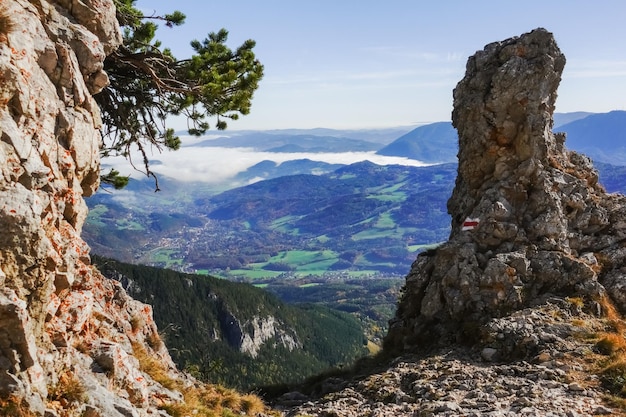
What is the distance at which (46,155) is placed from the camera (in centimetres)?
1120

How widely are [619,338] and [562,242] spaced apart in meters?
6.55

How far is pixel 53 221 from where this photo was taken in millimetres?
10820

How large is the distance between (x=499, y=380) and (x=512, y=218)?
10.4 metres

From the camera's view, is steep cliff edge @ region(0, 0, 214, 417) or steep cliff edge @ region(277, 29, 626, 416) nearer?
steep cliff edge @ region(0, 0, 214, 417)

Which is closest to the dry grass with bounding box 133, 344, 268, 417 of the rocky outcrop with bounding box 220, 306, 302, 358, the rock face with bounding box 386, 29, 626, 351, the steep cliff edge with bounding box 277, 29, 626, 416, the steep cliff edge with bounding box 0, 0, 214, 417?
the steep cliff edge with bounding box 0, 0, 214, 417

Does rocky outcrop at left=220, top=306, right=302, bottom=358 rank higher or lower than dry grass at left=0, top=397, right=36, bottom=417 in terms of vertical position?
lower

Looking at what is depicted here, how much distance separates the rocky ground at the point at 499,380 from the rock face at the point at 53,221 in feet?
27.1

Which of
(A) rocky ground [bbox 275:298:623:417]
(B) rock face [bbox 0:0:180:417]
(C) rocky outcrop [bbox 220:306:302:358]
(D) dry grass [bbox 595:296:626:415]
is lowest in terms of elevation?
(C) rocky outcrop [bbox 220:306:302:358]

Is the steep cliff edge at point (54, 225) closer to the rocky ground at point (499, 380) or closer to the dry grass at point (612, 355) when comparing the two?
the rocky ground at point (499, 380)

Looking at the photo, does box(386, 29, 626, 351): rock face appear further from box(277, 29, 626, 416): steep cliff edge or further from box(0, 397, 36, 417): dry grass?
box(0, 397, 36, 417): dry grass

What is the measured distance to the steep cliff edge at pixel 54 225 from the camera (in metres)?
9.10

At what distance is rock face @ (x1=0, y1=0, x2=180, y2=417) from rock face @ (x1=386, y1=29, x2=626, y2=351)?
14.9 meters

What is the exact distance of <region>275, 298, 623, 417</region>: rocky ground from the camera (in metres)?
15.2

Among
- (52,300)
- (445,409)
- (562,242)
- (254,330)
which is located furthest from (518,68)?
(254,330)
